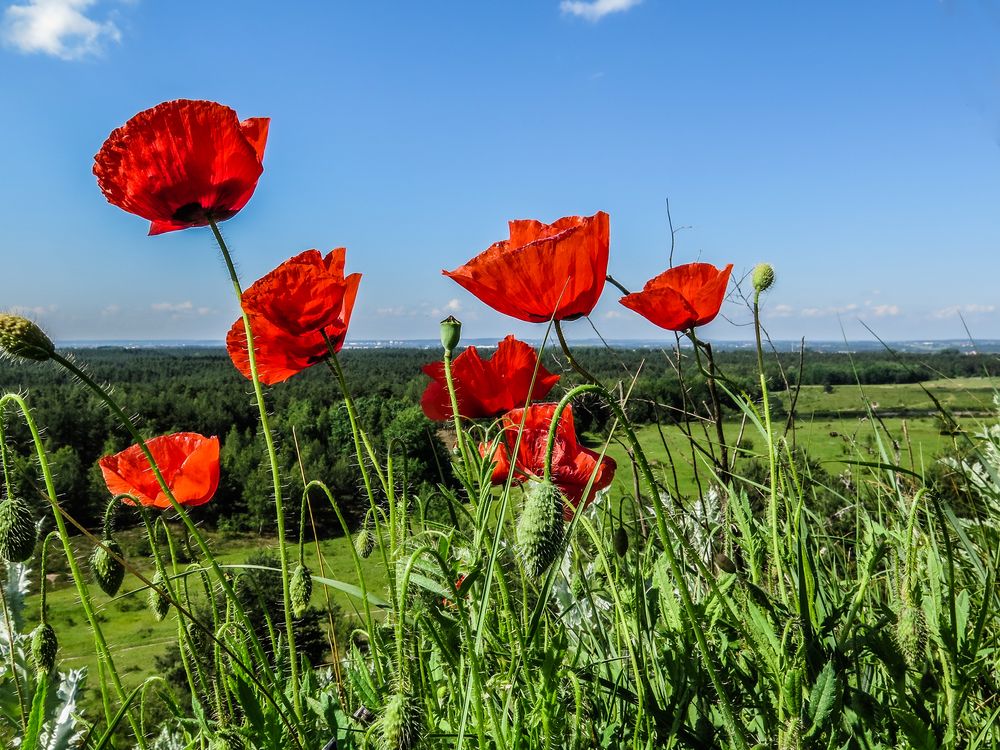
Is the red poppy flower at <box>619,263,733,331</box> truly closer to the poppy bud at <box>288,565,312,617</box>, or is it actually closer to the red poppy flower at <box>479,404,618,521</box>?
the red poppy flower at <box>479,404,618,521</box>

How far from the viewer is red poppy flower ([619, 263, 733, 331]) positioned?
1105 mm

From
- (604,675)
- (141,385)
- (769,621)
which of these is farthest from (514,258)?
(141,385)

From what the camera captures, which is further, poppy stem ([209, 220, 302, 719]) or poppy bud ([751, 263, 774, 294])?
poppy bud ([751, 263, 774, 294])

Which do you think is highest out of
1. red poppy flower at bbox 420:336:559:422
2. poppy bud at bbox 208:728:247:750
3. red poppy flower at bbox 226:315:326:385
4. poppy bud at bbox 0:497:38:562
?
red poppy flower at bbox 226:315:326:385

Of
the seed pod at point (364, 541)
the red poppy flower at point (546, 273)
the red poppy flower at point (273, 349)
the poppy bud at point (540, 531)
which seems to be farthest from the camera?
the seed pod at point (364, 541)

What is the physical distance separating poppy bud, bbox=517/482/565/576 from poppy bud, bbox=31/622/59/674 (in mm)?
915

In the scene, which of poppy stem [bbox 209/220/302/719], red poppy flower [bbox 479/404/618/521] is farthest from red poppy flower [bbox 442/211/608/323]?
poppy stem [bbox 209/220/302/719]

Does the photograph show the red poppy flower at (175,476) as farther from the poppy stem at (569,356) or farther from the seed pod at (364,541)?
the poppy stem at (569,356)

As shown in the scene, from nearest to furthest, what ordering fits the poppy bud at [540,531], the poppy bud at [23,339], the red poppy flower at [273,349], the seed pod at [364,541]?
the poppy bud at [540,531], the poppy bud at [23,339], the red poppy flower at [273,349], the seed pod at [364,541]

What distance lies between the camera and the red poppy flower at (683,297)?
3.63ft

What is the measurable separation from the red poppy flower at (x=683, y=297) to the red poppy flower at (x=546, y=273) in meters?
0.08

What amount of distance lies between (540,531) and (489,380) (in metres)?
0.62

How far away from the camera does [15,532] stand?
105 centimetres

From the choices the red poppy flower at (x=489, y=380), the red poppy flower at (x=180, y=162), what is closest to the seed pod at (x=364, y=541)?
the red poppy flower at (x=489, y=380)
